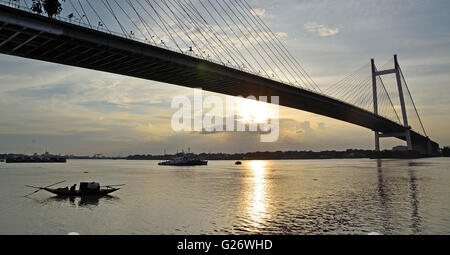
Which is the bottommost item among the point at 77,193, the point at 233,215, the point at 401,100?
the point at 233,215

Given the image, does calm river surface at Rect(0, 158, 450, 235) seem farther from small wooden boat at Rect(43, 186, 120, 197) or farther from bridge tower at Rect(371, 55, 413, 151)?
bridge tower at Rect(371, 55, 413, 151)

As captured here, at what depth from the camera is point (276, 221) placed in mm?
18406

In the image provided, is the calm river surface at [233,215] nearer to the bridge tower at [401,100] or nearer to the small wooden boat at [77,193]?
the small wooden boat at [77,193]

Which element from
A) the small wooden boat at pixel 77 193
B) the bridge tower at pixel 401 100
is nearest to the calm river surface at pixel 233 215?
the small wooden boat at pixel 77 193

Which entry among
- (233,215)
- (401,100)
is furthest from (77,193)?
(401,100)

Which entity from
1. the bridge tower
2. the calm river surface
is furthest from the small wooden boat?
the bridge tower

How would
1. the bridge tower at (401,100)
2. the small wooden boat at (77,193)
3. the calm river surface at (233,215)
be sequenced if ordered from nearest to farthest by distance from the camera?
the calm river surface at (233,215) → the small wooden boat at (77,193) → the bridge tower at (401,100)

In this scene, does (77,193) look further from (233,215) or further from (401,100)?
(401,100)

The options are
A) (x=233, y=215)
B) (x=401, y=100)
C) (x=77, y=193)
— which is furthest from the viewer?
(x=401, y=100)

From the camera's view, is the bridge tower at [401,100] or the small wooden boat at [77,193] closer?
the small wooden boat at [77,193]

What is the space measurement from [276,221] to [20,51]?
3017 cm
